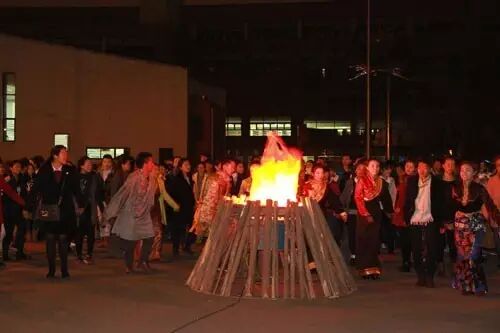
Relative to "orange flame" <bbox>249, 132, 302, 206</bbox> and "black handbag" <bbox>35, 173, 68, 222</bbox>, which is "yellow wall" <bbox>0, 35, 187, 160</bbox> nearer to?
"black handbag" <bbox>35, 173, 68, 222</bbox>

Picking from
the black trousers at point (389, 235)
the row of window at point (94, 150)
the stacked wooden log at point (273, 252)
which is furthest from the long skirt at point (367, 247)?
the row of window at point (94, 150)

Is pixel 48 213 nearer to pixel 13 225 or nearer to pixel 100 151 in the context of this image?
pixel 13 225

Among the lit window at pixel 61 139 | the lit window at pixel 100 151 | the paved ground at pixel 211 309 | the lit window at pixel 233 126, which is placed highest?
the lit window at pixel 233 126

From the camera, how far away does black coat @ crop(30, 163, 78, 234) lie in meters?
11.2

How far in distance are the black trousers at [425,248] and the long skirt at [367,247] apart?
0.82 metres

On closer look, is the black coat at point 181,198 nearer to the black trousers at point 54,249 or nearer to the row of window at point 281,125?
the black trousers at point 54,249

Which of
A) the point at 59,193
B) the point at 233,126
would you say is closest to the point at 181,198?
the point at 59,193

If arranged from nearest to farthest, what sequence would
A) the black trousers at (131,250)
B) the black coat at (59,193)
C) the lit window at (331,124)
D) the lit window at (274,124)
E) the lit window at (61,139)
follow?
the black coat at (59,193)
the black trousers at (131,250)
the lit window at (61,139)
the lit window at (331,124)
the lit window at (274,124)

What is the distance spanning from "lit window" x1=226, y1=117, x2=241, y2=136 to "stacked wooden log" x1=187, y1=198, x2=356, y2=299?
5823 cm

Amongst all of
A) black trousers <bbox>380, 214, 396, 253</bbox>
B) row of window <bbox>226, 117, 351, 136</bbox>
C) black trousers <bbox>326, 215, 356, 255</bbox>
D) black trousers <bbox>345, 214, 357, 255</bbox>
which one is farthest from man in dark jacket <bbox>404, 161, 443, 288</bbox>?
row of window <bbox>226, 117, 351, 136</bbox>

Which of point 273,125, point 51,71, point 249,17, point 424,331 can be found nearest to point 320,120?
point 273,125

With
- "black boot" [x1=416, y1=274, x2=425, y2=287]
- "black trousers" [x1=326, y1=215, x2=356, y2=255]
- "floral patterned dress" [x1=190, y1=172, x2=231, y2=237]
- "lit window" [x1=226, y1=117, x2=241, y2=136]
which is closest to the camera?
"black boot" [x1=416, y1=274, x2=425, y2=287]

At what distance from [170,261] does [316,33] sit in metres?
52.1

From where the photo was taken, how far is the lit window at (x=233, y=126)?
68250mm
